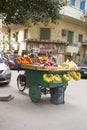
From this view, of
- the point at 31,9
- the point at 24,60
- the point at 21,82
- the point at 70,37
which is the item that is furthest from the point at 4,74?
the point at 70,37

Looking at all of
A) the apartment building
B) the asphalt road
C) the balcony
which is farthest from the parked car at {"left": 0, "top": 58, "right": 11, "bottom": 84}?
the balcony

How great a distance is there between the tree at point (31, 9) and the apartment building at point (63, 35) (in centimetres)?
2204

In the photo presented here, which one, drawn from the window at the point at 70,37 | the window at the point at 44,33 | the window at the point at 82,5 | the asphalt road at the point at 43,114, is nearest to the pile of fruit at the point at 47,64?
the asphalt road at the point at 43,114

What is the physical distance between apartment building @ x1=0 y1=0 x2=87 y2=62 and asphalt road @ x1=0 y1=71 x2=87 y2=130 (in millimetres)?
19713

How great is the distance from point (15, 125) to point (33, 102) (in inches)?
117

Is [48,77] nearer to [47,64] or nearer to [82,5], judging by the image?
[47,64]

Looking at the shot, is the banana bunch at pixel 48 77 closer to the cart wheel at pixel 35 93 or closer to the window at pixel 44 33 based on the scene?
the cart wheel at pixel 35 93

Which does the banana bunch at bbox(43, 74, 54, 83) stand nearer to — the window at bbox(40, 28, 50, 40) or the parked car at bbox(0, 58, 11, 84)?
the parked car at bbox(0, 58, 11, 84)

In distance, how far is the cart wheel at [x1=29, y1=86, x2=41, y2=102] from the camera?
987cm

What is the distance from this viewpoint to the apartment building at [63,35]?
30.8 m

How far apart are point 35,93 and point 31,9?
3.93 metres

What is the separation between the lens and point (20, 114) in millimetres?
8219

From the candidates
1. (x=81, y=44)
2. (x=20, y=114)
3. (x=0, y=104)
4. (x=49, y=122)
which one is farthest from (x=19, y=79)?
(x=81, y=44)

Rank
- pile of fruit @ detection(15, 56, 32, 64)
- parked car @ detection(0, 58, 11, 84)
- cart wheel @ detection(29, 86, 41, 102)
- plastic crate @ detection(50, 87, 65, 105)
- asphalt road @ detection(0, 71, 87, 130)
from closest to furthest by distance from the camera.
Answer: asphalt road @ detection(0, 71, 87, 130) < plastic crate @ detection(50, 87, 65, 105) < cart wheel @ detection(29, 86, 41, 102) < pile of fruit @ detection(15, 56, 32, 64) < parked car @ detection(0, 58, 11, 84)
